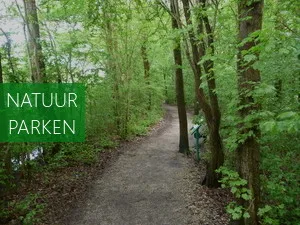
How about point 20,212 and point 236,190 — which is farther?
point 20,212

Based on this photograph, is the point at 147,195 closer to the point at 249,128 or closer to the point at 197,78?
A: the point at 197,78

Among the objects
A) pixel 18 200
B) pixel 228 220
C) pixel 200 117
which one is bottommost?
pixel 228 220

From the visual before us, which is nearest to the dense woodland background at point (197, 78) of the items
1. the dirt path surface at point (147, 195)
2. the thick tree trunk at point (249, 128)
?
the thick tree trunk at point (249, 128)

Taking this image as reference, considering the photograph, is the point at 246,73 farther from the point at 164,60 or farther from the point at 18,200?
the point at 164,60

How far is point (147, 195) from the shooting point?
7.75m

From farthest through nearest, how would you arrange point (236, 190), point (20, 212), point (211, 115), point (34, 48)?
point (34, 48) < point (211, 115) < point (20, 212) < point (236, 190)

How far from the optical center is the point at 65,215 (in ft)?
22.0

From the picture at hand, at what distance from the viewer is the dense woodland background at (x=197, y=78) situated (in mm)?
4320

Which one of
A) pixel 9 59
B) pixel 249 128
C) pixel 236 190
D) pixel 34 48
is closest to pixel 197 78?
pixel 249 128

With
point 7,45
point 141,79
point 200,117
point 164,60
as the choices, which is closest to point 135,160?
point 200,117

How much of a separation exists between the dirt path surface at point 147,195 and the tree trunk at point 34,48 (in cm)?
397

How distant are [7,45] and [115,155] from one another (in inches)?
224

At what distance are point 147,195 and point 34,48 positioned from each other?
239 inches

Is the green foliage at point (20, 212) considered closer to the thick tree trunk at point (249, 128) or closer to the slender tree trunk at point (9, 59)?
the slender tree trunk at point (9, 59)
